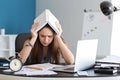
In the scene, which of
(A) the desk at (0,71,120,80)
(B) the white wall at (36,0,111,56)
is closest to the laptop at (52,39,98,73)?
(A) the desk at (0,71,120,80)

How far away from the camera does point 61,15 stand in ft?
15.1

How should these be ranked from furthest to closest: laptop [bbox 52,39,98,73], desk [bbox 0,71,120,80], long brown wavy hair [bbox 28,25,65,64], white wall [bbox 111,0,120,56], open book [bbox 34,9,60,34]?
white wall [bbox 111,0,120,56]
long brown wavy hair [bbox 28,25,65,64]
open book [bbox 34,9,60,34]
laptop [bbox 52,39,98,73]
desk [bbox 0,71,120,80]

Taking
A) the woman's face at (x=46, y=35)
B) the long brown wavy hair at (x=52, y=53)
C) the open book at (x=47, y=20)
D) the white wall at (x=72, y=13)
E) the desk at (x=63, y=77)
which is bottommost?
the desk at (x=63, y=77)

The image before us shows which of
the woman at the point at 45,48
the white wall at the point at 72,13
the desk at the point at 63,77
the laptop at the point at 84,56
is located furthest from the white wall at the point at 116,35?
the desk at the point at 63,77

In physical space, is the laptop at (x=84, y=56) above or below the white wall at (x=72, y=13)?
below

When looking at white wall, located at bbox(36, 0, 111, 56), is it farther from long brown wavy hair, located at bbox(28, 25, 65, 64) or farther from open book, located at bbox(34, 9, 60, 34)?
open book, located at bbox(34, 9, 60, 34)

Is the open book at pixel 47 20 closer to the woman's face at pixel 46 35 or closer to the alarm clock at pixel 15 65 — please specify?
the woman's face at pixel 46 35

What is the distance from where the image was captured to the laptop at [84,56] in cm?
151

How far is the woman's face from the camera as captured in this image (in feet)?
6.93

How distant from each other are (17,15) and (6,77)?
3069 mm

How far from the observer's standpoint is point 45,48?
2.23 m

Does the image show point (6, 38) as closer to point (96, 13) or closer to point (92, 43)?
point (96, 13)

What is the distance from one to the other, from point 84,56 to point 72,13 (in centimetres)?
294

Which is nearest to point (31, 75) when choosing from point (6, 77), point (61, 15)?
point (6, 77)
